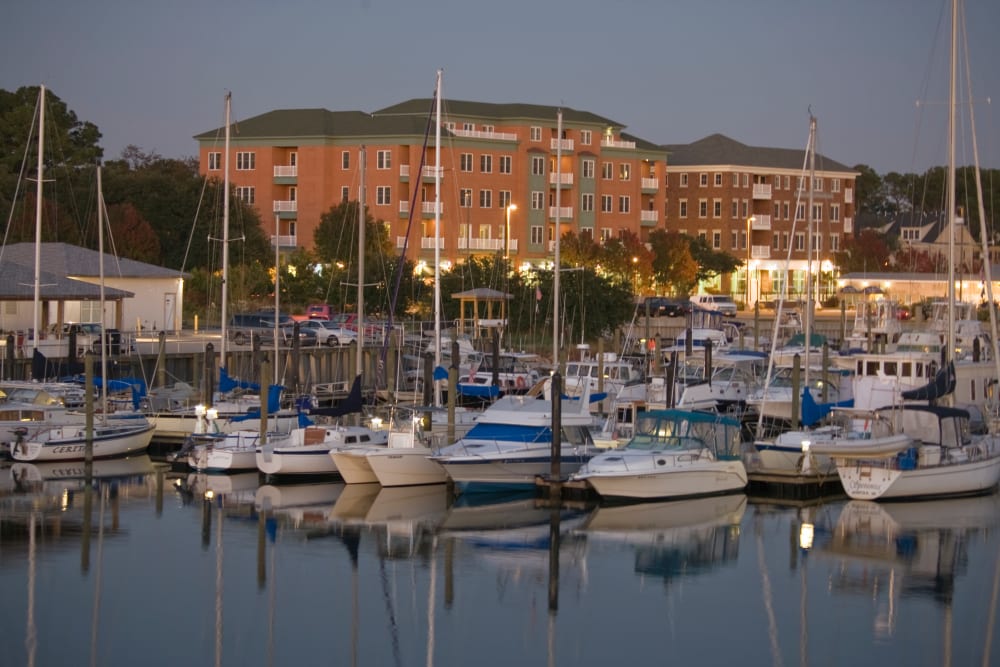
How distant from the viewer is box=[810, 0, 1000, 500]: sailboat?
32969 millimetres

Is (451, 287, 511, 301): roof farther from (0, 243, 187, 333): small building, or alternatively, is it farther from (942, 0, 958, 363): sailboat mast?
(942, 0, 958, 363): sailboat mast

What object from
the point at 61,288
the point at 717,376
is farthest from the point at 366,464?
the point at 61,288

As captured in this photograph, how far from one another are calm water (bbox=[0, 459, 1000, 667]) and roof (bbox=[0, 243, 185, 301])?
58.7 ft

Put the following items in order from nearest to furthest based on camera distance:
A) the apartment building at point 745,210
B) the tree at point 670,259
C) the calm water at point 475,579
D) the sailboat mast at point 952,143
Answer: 1. the calm water at point 475,579
2. the sailboat mast at point 952,143
3. the tree at point 670,259
4. the apartment building at point 745,210

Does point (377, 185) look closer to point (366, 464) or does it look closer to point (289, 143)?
point (289, 143)

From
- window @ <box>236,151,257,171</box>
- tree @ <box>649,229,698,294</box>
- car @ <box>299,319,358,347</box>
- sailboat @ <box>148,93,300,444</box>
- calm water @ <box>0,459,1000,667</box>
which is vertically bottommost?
calm water @ <box>0,459,1000,667</box>

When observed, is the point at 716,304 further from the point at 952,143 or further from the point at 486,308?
the point at 952,143

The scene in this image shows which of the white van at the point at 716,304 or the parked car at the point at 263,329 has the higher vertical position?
the white van at the point at 716,304

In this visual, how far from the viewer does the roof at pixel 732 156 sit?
108125mm

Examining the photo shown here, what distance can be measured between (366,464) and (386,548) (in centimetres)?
632

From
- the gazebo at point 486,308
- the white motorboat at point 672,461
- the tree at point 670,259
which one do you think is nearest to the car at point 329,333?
the gazebo at point 486,308

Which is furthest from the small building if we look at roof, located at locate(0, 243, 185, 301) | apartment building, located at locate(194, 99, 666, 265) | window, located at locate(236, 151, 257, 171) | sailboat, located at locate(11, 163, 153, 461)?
window, located at locate(236, 151, 257, 171)

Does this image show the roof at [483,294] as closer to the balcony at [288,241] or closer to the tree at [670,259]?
the balcony at [288,241]

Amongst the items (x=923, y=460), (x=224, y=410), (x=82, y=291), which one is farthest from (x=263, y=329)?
(x=923, y=460)
